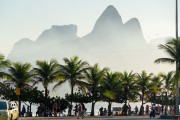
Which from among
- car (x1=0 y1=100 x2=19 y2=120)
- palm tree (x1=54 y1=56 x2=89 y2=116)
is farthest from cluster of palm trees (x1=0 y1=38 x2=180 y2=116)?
car (x1=0 y1=100 x2=19 y2=120)

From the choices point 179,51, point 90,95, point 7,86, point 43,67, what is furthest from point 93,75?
Result: point 179,51

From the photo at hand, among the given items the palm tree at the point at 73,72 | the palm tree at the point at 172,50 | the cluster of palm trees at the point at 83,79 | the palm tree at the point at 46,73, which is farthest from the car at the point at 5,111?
the palm tree at the point at 73,72

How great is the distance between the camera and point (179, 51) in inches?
1715

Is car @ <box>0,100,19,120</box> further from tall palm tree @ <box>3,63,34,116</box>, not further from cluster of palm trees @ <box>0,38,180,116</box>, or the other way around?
tall palm tree @ <box>3,63,34,116</box>

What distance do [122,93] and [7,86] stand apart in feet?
58.3

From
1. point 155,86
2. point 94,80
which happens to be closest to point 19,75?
point 94,80

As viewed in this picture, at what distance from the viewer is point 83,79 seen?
58031mm

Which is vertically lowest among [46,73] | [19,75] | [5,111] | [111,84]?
[5,111]

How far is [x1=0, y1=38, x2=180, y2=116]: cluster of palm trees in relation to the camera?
53.1 m

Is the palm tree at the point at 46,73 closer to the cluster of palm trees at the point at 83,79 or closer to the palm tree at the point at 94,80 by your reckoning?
the cluster of palm trees at the point at 83,79

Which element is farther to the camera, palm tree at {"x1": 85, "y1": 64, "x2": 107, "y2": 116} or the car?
palm tree at {"x1": 85, "y1": 64, "x2": 107, "y2": 116}

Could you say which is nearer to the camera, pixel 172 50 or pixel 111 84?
pixel 172 50

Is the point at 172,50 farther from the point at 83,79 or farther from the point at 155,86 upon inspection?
the point at 155,86

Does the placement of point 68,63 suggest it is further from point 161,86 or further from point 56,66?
point 161,86
